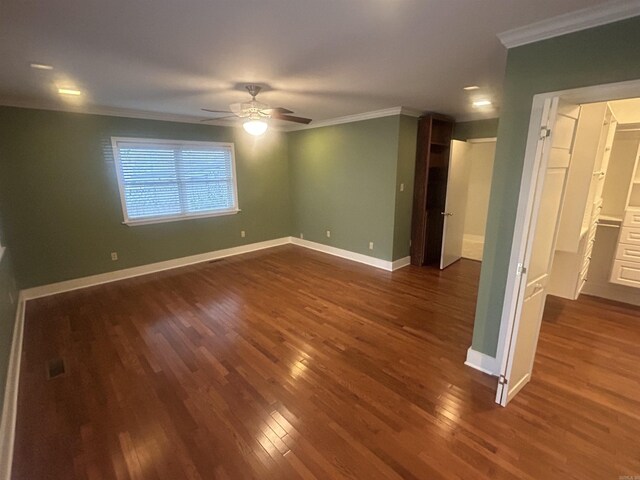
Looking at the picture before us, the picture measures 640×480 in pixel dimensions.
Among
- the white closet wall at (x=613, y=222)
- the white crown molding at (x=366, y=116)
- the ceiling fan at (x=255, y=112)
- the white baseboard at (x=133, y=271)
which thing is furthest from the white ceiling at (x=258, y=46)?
the white baseboard at (x=133, y=271)

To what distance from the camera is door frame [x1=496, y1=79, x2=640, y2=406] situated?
163 centimetres

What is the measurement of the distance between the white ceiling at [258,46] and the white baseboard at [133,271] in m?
2.29

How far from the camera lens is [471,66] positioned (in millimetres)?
2422

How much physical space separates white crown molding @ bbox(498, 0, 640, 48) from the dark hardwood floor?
7.83ft

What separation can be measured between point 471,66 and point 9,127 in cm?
501

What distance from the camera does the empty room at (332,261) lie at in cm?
165

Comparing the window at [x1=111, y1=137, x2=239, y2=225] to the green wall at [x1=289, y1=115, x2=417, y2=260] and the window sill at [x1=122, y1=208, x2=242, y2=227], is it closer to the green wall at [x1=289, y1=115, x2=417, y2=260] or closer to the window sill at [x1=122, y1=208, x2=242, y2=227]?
the window sill at [x1=122, y1=208, x2=242, y2=227]

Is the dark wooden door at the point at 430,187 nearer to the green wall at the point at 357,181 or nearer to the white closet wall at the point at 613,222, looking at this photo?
the green wall at the point at 357,181

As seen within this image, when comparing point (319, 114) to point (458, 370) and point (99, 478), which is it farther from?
point (99, 478)

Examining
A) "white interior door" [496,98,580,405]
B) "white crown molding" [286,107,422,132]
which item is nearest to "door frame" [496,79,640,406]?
"white interior door" [496,98,580,405]

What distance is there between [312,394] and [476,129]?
469 cm

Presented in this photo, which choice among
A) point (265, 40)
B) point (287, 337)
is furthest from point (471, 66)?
point (287, 337)

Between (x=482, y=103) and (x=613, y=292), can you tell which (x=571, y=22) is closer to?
(x=482, y=103)

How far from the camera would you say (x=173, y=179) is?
469 cm
